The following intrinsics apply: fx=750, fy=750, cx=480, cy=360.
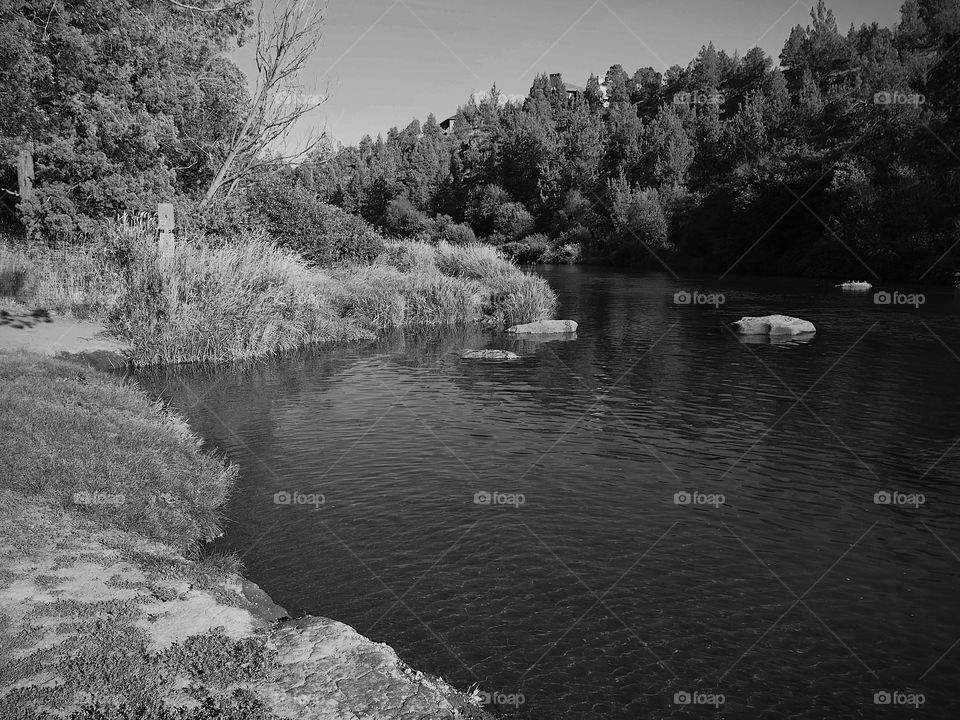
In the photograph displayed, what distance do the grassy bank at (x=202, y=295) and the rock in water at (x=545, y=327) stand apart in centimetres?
445

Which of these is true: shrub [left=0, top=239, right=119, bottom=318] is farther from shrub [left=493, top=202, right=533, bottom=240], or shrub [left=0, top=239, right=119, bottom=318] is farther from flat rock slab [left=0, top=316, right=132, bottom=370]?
shrub [left=493, top=202, right=533, bottom=240]

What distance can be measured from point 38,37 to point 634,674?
21.7m

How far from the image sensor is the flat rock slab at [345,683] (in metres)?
5.54

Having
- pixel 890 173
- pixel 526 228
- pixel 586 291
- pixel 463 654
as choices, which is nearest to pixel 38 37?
pixel 463 654

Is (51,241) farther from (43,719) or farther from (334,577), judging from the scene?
(43,719)

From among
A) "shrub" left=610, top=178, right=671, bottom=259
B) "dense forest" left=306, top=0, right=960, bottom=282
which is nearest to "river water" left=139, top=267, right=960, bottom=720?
"dense forest" left=306, top=0, right=960, bottom=282

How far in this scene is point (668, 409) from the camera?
58.3 ft

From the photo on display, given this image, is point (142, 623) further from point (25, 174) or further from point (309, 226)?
point (25, 174)

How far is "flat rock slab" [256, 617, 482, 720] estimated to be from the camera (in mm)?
5539

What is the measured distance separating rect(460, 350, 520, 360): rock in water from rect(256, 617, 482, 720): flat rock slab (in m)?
18.2

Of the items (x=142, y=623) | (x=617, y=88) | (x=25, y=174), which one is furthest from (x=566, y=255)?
(x=617, y=88)

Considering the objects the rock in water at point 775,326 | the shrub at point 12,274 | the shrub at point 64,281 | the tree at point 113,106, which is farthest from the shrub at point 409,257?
the shrub at point 12,274

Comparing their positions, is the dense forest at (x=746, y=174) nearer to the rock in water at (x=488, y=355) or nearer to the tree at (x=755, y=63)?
the tree at (x=755, y=63)

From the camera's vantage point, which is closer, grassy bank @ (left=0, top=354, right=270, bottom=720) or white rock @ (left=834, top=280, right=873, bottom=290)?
grassy bank @ (left=0, top=354, right=270, bottom=720)
